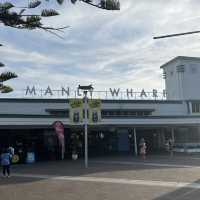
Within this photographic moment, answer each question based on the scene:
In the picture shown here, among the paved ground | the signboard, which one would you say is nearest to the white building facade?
the signboard

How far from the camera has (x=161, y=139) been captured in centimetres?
4019

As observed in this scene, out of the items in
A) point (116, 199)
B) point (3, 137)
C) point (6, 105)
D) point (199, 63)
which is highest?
point (199, 63)

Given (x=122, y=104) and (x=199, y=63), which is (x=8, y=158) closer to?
(x=122, y=104)

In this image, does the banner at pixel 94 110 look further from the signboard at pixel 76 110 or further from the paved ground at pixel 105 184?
the paved ground at pixel 105 184

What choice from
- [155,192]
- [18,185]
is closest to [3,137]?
[18,185]

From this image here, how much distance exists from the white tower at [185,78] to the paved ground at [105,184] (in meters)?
22.2

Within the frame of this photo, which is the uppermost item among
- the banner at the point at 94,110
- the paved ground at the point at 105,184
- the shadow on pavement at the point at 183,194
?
the banner at the point at 94,110

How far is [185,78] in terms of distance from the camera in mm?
42844

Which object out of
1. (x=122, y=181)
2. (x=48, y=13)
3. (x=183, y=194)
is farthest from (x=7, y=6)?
(x=122, y=181)

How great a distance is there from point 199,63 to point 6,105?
20938 millimetres

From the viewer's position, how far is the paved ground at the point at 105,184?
1346 centimetres

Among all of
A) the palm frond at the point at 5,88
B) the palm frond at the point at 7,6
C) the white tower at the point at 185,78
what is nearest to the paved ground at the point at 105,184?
the palm frond at the point at 5,88

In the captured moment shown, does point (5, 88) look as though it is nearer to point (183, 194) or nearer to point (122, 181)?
point (183, 194)

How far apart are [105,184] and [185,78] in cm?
2854
